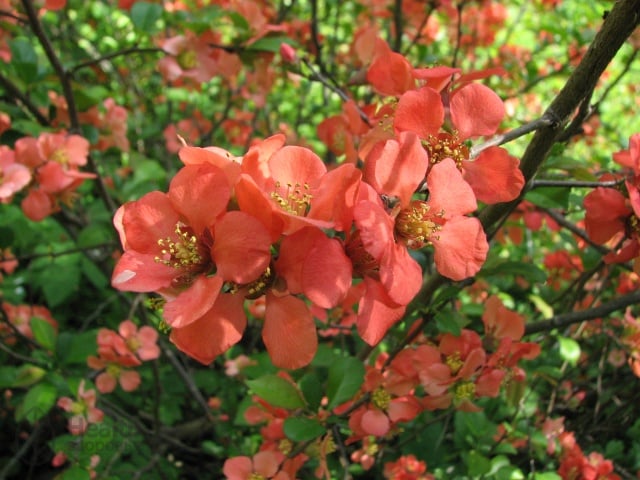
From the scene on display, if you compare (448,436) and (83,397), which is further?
(448,436)

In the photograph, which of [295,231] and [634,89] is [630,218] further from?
[634,89]

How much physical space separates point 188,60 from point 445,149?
3.85 feet

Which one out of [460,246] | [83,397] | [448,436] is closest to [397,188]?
[460,246]

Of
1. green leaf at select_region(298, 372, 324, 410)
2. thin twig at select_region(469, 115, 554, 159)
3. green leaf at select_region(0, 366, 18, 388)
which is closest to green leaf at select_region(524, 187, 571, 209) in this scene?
thin twig at select_region(469, 115, 554, 159)

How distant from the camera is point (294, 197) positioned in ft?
2.48

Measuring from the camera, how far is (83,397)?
144cm

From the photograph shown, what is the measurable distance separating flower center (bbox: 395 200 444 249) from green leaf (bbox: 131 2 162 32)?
4.16 feet

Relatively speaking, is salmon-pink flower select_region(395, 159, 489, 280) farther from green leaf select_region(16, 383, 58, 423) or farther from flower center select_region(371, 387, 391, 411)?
green leaf select_region(16, 383, 58, 423)

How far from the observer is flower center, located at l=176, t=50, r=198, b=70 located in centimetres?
173

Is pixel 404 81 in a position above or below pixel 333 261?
above

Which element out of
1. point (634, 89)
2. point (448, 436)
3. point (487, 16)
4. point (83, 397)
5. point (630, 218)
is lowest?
point (448, 436)

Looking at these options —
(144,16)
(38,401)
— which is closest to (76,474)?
(38,401)

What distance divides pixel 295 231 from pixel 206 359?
0.20m

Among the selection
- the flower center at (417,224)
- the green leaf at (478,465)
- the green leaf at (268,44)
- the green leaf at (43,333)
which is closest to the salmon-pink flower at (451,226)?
→ the flower center at (417,224)
